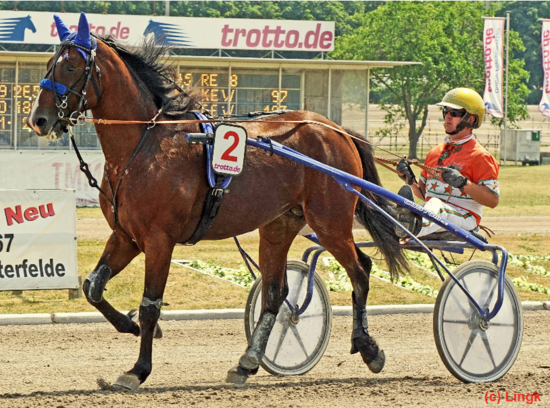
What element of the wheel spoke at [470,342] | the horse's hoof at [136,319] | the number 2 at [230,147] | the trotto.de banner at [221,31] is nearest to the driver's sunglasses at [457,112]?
the wheel spoke at [470,342]

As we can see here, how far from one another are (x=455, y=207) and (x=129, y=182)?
2319mm

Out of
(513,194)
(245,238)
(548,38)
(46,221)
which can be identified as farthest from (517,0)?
(46,221)

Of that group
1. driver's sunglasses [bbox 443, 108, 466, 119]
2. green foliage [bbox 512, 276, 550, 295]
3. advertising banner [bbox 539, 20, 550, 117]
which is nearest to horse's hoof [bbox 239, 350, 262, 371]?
driver's sunglasses [bbox 443, 108, 466, 119]

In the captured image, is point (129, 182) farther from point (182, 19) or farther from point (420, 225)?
point (182, 19)

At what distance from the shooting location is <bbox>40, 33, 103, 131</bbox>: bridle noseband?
505cm

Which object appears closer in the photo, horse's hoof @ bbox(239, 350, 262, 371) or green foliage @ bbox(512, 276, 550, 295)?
horse's hoof @ bbox(239, 350, 262, 371)

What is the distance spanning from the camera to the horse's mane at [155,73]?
217 inches

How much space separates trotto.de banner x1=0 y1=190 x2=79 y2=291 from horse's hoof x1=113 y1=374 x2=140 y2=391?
11.8ft

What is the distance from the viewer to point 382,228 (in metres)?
6.27

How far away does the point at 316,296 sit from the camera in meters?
6.34

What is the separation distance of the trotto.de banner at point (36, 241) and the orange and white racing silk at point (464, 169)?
3956 millimetres

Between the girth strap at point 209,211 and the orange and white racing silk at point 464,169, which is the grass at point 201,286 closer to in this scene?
the orange and white racing silk at point 464,169

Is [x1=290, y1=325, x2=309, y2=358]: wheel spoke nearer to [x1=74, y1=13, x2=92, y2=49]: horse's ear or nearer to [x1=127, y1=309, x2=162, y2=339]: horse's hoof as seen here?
[x1=127, y1=309, x2=162, y2=339]: horse's hoof

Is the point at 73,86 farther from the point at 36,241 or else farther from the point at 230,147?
the point at 36,241
